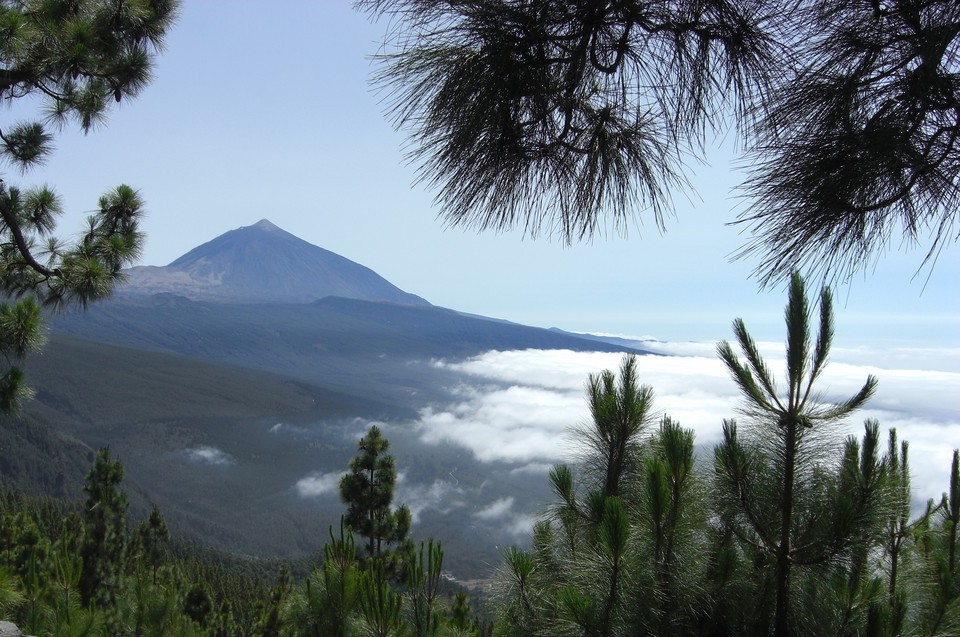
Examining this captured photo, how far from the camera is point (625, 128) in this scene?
220 cm

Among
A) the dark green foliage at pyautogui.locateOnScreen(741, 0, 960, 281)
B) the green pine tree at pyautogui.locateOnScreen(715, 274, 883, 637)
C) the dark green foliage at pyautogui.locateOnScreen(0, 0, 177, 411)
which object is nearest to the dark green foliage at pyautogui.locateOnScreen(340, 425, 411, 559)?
the dark green foliage at pyautogui.locateOnScreen(0, 0, 177, 411)

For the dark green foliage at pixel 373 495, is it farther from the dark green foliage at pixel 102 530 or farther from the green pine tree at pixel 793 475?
the green pine tree at pixel 793 475

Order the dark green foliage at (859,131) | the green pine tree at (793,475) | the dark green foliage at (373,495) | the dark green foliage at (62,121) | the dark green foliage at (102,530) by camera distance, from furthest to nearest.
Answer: the dark green foliage at (102,530) < the dark green foliage at (373,495) < the dark green foliage at (62,121) < the green pine tree at (793,475) < the dark green foliage at (859,131)

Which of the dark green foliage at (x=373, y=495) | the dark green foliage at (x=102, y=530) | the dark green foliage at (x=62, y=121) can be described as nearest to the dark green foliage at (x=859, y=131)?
the dark green foliage at (x=62, y=121)

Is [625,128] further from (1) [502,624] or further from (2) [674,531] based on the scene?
(1) [502,624]

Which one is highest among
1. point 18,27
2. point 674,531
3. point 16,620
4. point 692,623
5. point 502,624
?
point 18,27

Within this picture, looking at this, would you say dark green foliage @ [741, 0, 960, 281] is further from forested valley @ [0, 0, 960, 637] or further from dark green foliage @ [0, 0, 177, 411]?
dark green foliage @ [0, 0, 177, 411]

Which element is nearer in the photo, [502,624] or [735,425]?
[735,425]

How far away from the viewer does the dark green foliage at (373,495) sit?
18.6 metres

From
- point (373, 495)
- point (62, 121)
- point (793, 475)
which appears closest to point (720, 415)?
point (793, 475)

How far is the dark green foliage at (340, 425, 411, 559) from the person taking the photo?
1858cm

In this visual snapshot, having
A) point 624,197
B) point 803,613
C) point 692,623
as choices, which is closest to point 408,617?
point 692,623

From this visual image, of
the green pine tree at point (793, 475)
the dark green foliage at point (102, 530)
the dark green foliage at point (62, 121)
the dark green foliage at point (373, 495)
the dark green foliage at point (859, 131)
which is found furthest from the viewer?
the dark green foliage at point (102, 530)

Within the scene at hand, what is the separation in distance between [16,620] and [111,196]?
485 cm
